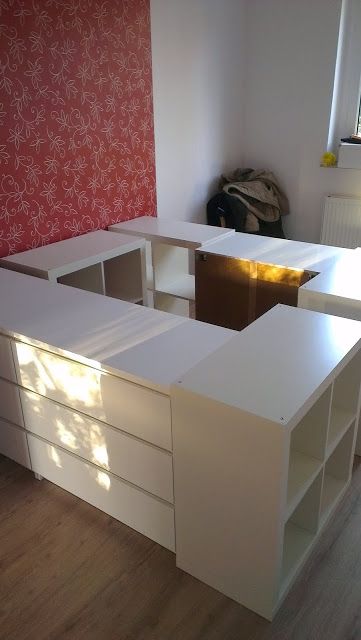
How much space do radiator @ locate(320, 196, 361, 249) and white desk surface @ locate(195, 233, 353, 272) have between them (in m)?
1.29

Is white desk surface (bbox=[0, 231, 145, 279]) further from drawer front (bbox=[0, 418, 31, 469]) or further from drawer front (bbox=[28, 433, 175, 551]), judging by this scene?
drawer front (bbox=[28, 433, 175, 551])

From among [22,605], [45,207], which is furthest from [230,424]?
[45,207]

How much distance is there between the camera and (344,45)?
12.4 ft

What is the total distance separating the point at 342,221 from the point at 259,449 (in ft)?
9.99

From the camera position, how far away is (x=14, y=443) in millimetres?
2199

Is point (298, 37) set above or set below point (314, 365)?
above

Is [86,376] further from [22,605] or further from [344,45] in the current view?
[344,45]

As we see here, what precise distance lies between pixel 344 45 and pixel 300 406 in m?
3.33

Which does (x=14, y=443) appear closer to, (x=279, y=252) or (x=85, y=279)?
(x=85, y=279)

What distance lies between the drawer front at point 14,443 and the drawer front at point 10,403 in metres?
0.04

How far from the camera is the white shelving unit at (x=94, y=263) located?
8.48 feet

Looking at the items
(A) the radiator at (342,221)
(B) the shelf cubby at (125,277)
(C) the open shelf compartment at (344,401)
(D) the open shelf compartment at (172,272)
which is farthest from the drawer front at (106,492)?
(A) the radiator at (342,221)

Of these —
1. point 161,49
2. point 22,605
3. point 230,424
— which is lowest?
point 22,605

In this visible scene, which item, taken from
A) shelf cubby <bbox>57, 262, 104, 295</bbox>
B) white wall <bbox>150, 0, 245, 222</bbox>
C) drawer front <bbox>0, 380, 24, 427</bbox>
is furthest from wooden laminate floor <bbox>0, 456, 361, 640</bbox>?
white wall <bbox>150, 0, 245, 222</bbox>
